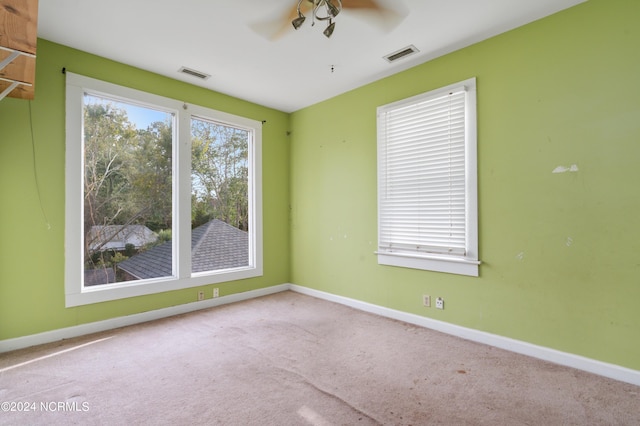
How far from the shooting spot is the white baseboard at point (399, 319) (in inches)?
86.6

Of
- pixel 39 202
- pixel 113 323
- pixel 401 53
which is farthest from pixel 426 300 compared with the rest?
pixel 39 202

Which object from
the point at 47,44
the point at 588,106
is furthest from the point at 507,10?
the point at 47,44

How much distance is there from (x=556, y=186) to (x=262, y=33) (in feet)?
9.20

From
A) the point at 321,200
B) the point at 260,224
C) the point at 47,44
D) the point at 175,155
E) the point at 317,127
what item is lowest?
the point at 260,224

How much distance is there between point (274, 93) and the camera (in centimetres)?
404

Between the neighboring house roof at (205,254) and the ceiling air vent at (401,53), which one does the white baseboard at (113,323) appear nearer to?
the neighboring house roof at (205,254)

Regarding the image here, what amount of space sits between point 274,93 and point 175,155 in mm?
1525

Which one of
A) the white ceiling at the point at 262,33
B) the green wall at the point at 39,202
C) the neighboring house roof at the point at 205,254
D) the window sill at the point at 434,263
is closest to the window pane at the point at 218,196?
the neighboring house roof at the point at 205,254

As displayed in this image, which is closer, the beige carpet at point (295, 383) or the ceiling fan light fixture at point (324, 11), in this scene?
the beige carpet at point (295, 383)

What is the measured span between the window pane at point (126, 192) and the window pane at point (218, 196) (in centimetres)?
33

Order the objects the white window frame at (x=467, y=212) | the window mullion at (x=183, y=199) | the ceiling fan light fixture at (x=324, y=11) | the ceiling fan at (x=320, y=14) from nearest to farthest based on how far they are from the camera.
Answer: the ceiling fan light fixture at (x=324, y=11) → the ceiling fan at (x=320, y=14) → the white window frame at (x=467, y=212) → the window mullion at (x=183, y=199)

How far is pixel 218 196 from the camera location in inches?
160

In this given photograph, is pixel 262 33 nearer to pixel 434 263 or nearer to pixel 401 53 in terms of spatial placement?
pixel 401 53

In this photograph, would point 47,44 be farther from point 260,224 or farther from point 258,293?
point 258,293
